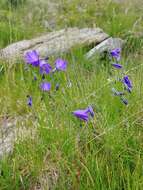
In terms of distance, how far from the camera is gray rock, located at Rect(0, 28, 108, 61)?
11.9 ft

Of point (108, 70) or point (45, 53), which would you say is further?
point (45, 53)

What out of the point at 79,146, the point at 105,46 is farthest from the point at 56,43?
the point at 79,146

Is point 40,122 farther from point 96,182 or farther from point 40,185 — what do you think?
point 96,182

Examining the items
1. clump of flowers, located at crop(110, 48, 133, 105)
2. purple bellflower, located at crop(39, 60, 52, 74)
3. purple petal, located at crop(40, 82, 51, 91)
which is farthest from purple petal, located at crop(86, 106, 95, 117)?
purple bellflower, located at crop(39, 60, 52, 74)

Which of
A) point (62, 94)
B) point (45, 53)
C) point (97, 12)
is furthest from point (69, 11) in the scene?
point (62, 94)

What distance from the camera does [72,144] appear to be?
5.86 feet

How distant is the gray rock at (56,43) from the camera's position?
11.9 feet

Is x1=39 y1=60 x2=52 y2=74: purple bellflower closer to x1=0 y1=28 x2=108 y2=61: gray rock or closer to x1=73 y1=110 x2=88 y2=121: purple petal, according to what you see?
x1=73 y1=110 x2=88 y2=121: purple petal

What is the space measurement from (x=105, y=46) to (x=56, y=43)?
0.44 meters

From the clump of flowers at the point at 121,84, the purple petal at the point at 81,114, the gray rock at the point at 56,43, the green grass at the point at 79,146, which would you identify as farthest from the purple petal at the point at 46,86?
the gray rock at the point at 56,43

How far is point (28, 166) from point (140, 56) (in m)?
1.44

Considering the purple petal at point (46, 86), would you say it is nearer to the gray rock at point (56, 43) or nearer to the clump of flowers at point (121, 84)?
the clump of flowers at point (121, 84)

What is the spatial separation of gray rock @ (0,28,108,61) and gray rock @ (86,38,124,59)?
0.67ft

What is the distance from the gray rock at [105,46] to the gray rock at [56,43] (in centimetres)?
20
